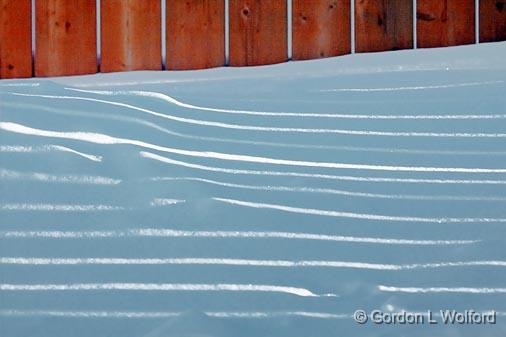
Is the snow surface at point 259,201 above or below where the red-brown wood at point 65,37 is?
below

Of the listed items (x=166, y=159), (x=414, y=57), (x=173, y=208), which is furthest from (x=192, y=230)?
(x=414, y=57)

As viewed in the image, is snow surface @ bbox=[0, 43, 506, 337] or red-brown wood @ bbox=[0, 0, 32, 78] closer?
snow surface @ bbox=[0, 43, 506, 337]

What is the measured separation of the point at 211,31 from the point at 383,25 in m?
0.68

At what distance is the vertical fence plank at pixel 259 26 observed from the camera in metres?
2.94

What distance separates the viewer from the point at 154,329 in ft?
5.05

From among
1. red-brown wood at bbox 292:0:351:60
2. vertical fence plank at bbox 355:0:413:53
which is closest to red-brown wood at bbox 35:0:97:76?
red-brown wood at bbox 292:0:351:60

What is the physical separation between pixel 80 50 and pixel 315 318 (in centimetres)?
179

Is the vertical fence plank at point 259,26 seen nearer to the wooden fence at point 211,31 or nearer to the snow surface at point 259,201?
the wooden fence at point 211,31

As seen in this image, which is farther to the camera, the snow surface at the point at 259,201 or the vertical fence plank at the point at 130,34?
the vertical fence plank at the point at 130,34

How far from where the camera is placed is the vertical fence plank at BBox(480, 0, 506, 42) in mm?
3002

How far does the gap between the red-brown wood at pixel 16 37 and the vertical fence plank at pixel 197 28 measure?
1.85 feet

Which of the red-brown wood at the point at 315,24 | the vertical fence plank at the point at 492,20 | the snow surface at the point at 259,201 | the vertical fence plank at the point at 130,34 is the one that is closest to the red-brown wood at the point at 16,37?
the vertical fence plank at the point at 130,34

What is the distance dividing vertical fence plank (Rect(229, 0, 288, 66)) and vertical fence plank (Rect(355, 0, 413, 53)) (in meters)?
0.30

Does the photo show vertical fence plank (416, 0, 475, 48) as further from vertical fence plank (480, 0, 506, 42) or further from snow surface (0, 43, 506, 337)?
snow surface (0, 43, 506, 337)
